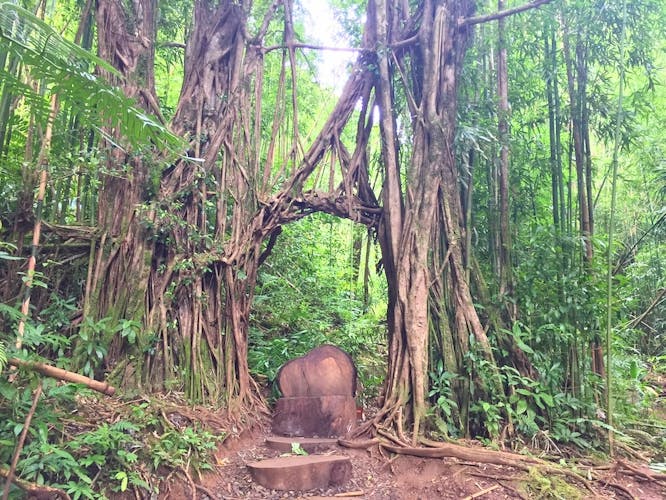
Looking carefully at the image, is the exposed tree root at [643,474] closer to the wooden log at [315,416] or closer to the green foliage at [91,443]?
the wooden log at [315,416]

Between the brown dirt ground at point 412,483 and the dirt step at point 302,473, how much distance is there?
5cm

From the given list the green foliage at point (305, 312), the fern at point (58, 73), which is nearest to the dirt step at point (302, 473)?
the green foliage at point (305, 312)

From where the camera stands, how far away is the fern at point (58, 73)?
70.7 inches

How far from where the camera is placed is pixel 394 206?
5.01 meters

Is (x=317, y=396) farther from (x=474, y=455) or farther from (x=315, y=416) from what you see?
(x=474, y=455)

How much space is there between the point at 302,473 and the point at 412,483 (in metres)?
0.83

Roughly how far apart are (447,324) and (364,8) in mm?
4319

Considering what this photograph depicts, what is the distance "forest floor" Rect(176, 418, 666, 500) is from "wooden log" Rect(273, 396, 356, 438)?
1.73ft

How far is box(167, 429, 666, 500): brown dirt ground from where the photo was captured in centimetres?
326

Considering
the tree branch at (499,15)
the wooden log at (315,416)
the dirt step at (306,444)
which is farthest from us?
the wooden log at (315,416)

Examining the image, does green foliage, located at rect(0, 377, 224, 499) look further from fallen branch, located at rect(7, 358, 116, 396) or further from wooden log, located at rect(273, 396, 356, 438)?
wooden log, located at rect(273, 396, 356, 438)

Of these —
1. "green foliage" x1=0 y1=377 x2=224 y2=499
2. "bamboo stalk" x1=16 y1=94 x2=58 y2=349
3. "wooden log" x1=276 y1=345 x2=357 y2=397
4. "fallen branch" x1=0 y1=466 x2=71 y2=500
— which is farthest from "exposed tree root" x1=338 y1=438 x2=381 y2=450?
"bamboo stalk" x1=16 y1=94 x2=58 y2=349

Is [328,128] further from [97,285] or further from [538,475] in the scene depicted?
[538,475]

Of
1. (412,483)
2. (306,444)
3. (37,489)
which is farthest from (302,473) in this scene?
(37,489)
